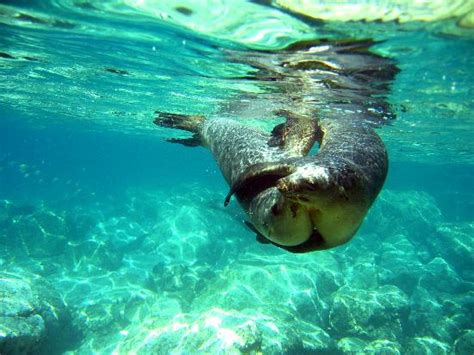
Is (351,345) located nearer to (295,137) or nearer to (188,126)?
(188,126)

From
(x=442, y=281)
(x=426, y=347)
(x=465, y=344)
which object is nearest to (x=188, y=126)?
(x=426, y=347)

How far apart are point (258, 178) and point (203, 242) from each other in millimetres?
18108

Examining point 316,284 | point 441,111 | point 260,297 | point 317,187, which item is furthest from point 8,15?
point 441,111

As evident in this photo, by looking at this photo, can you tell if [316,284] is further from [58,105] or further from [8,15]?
[58,105]

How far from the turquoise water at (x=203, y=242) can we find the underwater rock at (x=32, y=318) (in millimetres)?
54

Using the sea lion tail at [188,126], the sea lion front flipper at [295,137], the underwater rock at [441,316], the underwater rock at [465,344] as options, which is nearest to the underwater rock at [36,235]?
the sea lion tail at [188,126]

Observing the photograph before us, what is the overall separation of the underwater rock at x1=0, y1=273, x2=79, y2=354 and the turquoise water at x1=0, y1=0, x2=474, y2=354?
5cm

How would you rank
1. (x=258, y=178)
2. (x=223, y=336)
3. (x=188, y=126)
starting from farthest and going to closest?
(x=223, y=336)
(x=188, y=126)
(x=258, y=178)

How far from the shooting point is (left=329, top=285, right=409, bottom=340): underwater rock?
1352cm

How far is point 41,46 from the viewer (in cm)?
1166

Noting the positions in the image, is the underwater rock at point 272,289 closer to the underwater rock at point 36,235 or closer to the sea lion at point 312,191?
the sea lion at point 312,191

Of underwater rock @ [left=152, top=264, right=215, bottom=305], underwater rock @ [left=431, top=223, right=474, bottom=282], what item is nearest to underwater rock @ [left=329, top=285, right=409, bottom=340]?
underwater rock @ [left=152, top=264, right=215, bottom=305]

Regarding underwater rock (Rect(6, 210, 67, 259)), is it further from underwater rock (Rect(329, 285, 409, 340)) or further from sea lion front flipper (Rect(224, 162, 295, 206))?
sea lion front flipper (Rect(224, 162, 295, 206))

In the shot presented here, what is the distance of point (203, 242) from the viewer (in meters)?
20.8
